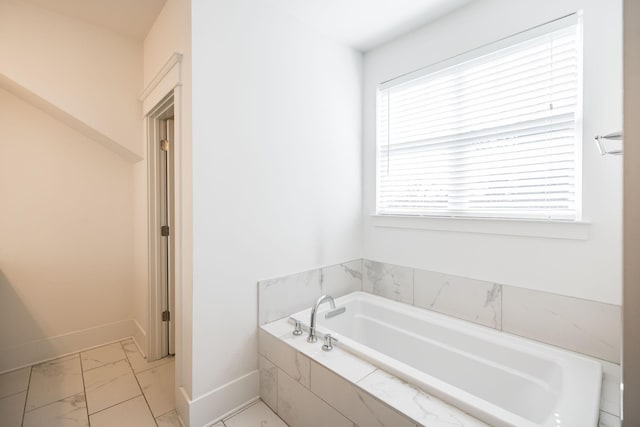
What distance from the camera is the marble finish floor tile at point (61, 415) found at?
5.44 feet

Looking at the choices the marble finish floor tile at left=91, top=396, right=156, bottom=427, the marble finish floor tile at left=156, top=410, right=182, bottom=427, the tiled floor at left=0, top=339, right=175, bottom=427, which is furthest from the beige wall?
the marble finish floor tile at left=156, top=410, right=182, bottom=427

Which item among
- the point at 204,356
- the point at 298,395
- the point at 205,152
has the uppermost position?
the point at 205,152

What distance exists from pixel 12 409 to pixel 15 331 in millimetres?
687

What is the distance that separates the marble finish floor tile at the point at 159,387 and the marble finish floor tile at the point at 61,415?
1.05ft

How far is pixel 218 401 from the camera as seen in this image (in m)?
1.74

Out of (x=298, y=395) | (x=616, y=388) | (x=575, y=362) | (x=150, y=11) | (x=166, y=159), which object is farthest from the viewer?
(x=166, y=159)

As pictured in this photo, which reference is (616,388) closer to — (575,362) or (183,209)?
(575,362)

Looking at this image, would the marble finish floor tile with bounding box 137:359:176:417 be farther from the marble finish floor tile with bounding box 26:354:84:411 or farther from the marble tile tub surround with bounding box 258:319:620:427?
the marble tile tub surround with bounding box 258:319:620:427

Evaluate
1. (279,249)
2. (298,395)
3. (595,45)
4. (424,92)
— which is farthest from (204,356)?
(595,45)

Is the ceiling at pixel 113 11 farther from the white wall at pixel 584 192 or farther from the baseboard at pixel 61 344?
the baseboard at pixel 61 344

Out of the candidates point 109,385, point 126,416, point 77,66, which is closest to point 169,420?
point 126,416

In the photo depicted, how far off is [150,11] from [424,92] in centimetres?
198

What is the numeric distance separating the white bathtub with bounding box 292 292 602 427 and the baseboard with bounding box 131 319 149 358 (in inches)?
51.5

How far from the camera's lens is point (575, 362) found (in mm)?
1479
